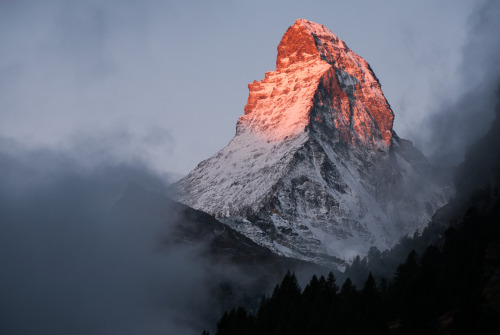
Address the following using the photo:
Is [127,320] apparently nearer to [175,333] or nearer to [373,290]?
[175,333]

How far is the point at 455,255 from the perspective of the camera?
330 feet

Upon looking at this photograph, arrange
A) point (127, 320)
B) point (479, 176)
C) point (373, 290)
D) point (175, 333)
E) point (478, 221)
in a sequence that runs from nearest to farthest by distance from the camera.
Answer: point (373, 290) < point (478, 221) < point (479, 176) < point (175, 333) < point (127, 320)

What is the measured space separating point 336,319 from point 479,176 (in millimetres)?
76797

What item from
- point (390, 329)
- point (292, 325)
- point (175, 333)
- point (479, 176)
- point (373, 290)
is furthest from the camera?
point (175, 333)

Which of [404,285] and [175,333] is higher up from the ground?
[175,333]

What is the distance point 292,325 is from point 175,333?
280 ft

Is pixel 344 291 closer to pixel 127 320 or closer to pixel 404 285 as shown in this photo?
pixel 404 285

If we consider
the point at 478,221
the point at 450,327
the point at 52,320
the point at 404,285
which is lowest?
the point at 450,327

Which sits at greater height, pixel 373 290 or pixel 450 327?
pixel 373 290

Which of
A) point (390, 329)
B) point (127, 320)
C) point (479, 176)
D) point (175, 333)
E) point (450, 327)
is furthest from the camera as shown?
point (127, 320)

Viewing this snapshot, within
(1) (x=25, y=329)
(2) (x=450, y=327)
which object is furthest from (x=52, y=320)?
(2) (x=450, y=327)

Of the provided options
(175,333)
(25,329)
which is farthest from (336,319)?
(25,329)

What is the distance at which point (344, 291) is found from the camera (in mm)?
107000

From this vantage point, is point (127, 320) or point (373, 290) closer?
point (373, 290)
